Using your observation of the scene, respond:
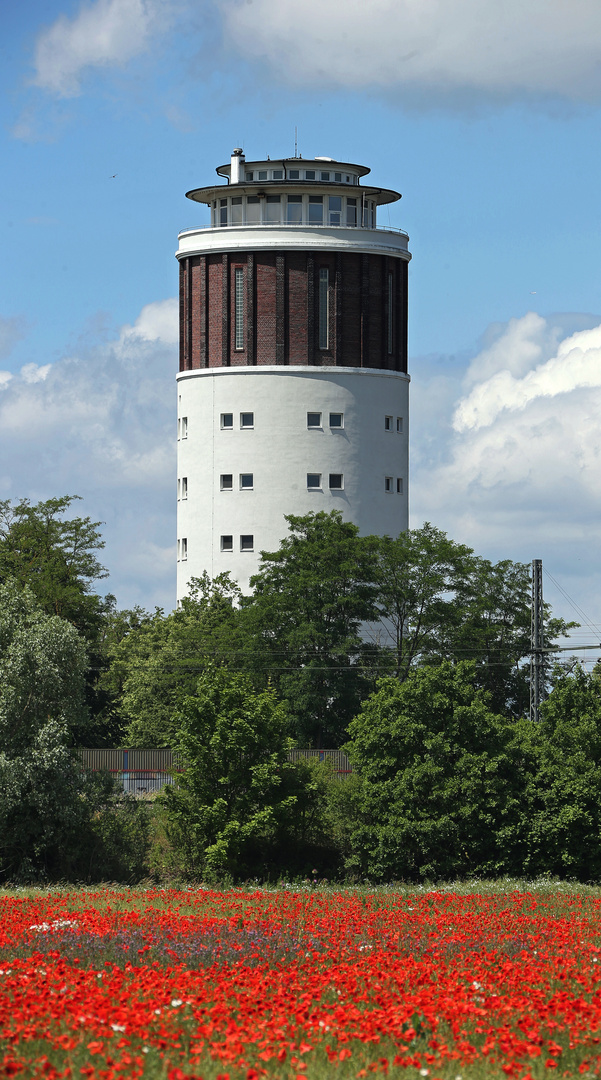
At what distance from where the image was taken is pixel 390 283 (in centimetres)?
11638

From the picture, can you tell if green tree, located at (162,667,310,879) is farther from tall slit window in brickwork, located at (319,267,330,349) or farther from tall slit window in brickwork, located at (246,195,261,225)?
tall slit window in brickwork, located at (246,195,261,225)

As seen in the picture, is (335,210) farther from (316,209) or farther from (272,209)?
(272,209)

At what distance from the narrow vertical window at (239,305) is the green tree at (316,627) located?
101 ft

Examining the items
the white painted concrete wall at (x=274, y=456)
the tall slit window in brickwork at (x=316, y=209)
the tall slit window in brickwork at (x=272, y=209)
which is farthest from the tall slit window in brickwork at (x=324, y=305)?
the tall slit window in brickwork at (x=272, y=209)

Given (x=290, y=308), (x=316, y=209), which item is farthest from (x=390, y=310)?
(x=316, y=209)

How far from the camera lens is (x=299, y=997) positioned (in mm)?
15898

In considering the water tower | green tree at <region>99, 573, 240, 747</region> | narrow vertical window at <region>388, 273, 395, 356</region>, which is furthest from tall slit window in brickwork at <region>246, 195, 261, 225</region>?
green tree at <region>99, 573, 240, 747</region>

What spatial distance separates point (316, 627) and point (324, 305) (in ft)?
127

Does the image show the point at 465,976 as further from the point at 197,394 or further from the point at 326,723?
the point at 197,394

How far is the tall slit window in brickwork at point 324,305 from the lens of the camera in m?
114

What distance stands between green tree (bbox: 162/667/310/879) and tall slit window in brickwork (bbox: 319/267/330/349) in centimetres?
6853

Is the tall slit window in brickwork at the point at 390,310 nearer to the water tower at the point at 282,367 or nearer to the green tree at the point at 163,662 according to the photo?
the water tower at the point at 282,367

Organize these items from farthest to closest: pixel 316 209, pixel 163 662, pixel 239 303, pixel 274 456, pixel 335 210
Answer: pixel 335 210, pixel 316 209, pixel 239 303, pixel 274 456, pixel 163 662

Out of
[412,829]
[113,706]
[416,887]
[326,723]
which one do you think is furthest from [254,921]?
[113,706]
